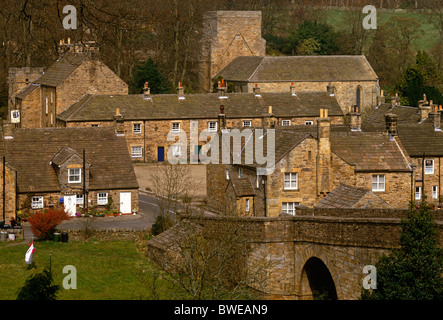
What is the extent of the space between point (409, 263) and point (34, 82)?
48.4 metres

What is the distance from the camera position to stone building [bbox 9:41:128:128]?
60.2 m

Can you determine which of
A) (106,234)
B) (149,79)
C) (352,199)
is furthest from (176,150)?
(352,199)

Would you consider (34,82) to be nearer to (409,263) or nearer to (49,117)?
(49,117)

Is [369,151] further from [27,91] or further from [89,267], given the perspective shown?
[27,91]

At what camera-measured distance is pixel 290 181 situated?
39594 millimetres

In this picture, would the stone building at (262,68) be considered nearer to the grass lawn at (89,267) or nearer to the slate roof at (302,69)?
the slate roof at (302,69)

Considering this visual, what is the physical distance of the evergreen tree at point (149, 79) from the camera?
70.0 meters

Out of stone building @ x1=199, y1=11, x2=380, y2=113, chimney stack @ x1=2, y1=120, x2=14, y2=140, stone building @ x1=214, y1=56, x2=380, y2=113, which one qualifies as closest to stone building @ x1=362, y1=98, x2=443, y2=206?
chimney stack @ x1=2, y1=120, x2=14, y2=140

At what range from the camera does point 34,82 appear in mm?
66062

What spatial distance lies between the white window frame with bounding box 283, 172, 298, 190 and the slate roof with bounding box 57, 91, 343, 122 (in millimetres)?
22102

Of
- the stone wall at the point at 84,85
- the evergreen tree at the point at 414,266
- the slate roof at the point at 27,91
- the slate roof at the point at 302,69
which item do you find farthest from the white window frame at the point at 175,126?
the evergreen tree at the point at 414,266

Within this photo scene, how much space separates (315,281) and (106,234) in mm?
12757

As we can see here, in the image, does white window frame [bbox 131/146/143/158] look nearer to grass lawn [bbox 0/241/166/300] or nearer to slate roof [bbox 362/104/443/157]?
slate roof [bbox 362/104/443/157]

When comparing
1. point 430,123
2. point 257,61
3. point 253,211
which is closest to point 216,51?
point 257,61
